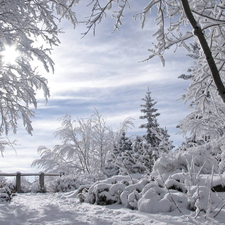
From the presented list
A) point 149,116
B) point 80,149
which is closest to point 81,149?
point 80,149

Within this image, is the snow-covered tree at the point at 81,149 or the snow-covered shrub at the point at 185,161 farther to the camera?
the snow-covered tree at the point at 81,149

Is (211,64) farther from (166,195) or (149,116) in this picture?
(149,116)

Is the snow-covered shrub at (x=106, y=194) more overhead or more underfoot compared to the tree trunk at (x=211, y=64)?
more underfoot

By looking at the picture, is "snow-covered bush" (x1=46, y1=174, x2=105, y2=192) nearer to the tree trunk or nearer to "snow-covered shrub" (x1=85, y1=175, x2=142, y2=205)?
"snow-covered shrub" (x1=85, y1=175, x2=142, y2=205)

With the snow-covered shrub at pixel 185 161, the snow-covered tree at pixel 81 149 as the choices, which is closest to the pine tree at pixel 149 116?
the snow-covered tree at pixel 81 149

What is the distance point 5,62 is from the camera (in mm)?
6980

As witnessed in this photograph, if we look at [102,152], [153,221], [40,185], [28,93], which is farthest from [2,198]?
[102,152]

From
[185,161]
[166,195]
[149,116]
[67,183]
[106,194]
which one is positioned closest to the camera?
[166,195]

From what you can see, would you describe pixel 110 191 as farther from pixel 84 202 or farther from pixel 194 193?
pixel 194 193

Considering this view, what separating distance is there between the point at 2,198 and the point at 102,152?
12.0 m

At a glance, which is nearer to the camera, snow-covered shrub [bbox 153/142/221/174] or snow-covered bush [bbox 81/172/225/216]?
snow-covered bush [bbox 81/172/225/216]


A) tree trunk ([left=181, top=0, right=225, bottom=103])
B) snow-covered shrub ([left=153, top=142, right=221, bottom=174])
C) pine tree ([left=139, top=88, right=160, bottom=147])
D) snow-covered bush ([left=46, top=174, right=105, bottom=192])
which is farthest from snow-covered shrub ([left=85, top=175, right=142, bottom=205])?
pine tree ([left=139, top=88, right=160, bottom=147])

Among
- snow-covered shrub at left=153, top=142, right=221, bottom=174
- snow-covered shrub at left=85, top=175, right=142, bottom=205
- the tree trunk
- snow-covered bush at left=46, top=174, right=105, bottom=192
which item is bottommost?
snow-covered bush at left=46, top=174, right=105, bottom=192

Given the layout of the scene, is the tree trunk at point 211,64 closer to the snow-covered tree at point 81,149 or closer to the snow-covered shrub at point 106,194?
the snow-covered shrub at point 106,194
